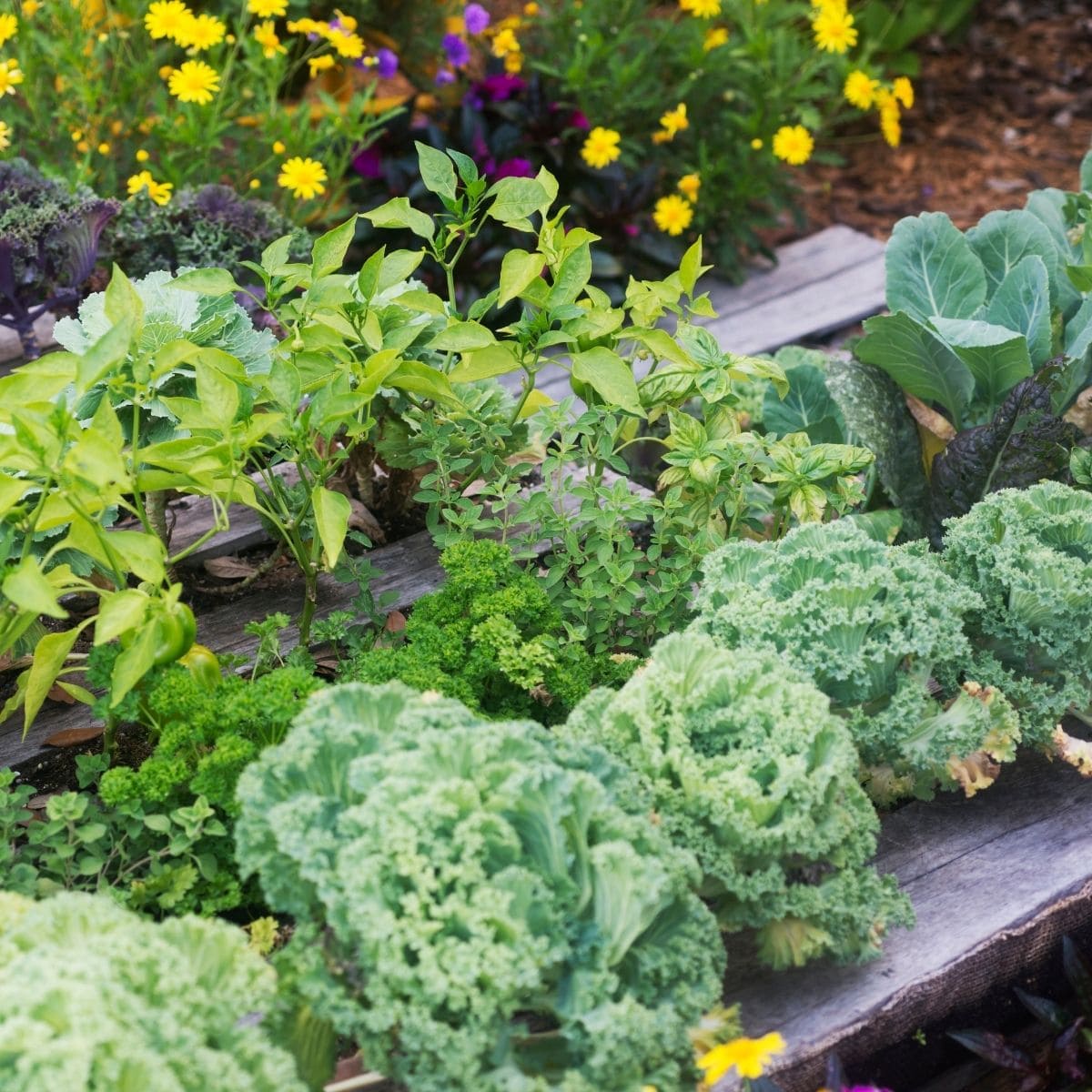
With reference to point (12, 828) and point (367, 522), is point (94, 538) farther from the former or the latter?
point (367, 522)

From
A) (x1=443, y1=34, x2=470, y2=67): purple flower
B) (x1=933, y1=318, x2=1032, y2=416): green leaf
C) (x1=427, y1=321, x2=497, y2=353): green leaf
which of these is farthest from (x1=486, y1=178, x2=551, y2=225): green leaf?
(x1=443, y1=34, x2=470, y2=67): purple flower

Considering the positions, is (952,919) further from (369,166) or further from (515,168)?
(369,166)

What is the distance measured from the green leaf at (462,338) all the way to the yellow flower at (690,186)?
2.08 metres

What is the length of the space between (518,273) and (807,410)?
99 cm

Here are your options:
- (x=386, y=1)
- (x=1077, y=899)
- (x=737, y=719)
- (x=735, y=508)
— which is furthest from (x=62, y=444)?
(x=386, y=1)

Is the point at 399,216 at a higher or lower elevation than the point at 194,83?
lower

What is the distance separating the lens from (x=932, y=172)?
5.31m

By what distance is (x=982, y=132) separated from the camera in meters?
5.56

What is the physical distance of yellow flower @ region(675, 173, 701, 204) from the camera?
3885mm

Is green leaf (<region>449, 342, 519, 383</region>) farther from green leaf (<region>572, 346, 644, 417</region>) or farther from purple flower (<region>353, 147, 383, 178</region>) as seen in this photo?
purple flower (<region>353, 147, 383, 178</region>)

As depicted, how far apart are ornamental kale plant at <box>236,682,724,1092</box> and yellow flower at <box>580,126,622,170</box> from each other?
2.63m

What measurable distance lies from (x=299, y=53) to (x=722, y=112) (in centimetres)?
144

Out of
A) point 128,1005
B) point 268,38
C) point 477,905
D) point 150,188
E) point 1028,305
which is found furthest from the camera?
point 268,38

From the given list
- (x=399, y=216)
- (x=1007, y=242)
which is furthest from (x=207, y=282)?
(x=1007, y=242)
